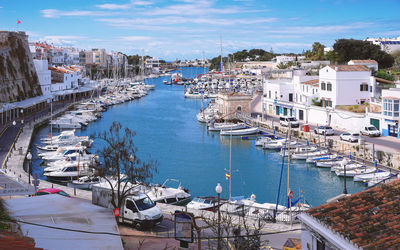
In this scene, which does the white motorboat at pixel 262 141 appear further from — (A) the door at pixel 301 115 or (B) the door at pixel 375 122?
(B) the door at pixel 375 122

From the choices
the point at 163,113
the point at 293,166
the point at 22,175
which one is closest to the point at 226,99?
the point at 163,113

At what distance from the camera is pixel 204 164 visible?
29.6m

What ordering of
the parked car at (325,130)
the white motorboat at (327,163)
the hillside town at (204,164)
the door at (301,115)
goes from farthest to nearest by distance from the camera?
the door at (301,115)
the parked car at (325,130)
the white motorboat at (327,163)
the hillside town at (204,164)

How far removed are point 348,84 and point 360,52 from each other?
2434 centimetres

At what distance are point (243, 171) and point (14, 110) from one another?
89.1 ft

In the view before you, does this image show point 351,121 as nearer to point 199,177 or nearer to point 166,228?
point 199,177

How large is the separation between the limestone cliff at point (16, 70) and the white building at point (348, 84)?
32.2 metres

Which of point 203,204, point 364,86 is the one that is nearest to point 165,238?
point 203,204

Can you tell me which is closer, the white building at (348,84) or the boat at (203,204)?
the boat at (203,204)

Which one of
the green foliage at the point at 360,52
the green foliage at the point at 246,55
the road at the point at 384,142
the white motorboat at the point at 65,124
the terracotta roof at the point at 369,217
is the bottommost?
the white motorboat at the point at 65,124

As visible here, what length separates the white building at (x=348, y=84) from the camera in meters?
35.2

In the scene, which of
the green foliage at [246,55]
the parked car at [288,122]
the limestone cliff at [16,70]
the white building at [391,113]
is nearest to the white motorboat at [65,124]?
the limestone cliff at [16,70]

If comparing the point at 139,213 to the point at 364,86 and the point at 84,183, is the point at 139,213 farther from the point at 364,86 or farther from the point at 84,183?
the point at 364,86

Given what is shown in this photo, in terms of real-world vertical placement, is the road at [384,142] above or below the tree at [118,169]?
below
